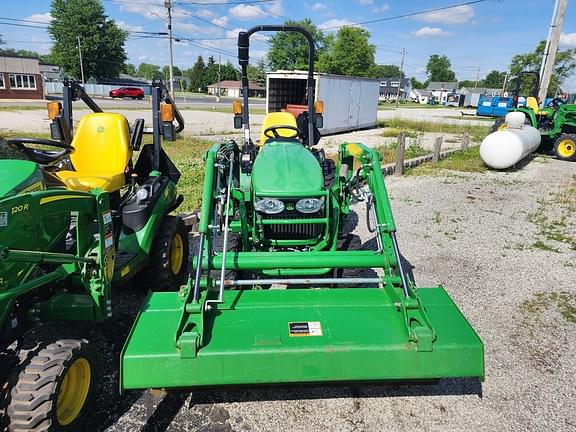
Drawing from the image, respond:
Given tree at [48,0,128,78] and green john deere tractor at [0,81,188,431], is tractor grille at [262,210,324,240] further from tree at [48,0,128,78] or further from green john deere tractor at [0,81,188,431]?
tree at [48,0,128,78]

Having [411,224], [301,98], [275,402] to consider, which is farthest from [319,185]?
[301,98]

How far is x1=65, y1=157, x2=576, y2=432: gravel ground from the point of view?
2617mm

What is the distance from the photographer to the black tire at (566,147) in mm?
12664

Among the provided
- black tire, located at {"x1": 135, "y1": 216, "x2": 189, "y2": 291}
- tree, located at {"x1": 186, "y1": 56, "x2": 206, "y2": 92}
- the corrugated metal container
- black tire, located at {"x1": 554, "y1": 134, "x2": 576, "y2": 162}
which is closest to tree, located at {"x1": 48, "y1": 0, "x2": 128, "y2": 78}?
tree, located at {"x1": 186, "y1": 56, "x2": 206, "y2": 92}

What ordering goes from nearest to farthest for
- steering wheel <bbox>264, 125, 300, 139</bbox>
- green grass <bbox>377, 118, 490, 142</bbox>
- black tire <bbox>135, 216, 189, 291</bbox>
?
black tire <bbox>135, 216, 189, 291</bbox>, steering wheel <bbox>264, 125, 300, 139</bbox>, green grass <bbox>377, 118, 490, 142</bbox>

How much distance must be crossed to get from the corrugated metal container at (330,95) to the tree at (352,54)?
40904 mm

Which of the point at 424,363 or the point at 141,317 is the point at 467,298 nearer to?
the point at 424,363

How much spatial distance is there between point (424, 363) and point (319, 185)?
5.45 ft

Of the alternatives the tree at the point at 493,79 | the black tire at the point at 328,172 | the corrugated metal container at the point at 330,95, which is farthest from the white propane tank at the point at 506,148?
the tree at the point at 493,79

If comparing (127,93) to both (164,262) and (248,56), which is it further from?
(164,262)

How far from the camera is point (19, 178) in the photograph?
2428mm

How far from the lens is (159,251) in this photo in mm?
3738

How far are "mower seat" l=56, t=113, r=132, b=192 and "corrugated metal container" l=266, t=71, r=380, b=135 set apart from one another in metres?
12.2

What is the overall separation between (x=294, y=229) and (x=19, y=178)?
79.4 inches
